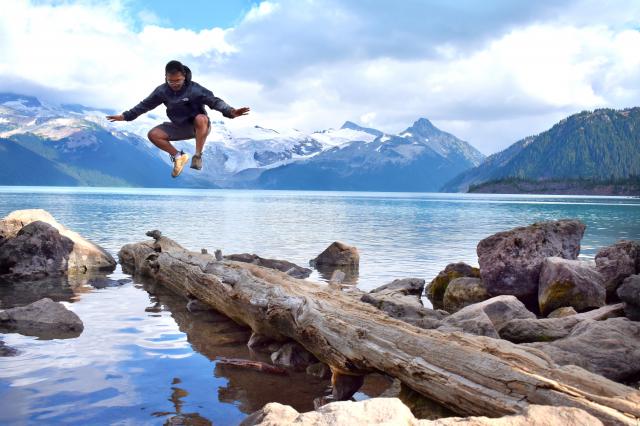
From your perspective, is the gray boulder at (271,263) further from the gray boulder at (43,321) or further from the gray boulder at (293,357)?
the gray boulder at (293,357)

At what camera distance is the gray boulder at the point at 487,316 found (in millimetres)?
11715

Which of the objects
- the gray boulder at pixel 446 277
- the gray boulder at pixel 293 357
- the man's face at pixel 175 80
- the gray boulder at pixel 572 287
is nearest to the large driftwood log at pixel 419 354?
the gray boulder at pixel 293 357

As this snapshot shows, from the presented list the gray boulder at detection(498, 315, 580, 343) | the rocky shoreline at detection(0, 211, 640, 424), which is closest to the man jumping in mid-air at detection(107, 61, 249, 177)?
the rocky shoreline at detection(0, 211, 640, 424)

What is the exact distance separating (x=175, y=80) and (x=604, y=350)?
9098 mm

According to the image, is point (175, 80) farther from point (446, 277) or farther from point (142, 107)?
point (446, 277)

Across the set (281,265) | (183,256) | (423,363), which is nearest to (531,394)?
(423,363)

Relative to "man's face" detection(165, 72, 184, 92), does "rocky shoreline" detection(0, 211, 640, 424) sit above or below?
below

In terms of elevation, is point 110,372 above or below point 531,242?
below

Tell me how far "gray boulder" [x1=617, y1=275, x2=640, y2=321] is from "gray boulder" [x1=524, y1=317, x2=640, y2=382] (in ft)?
5.52

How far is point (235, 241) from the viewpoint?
42.0 meters

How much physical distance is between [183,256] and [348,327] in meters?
10.3

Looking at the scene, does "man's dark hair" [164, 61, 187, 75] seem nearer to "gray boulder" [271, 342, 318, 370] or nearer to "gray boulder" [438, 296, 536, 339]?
"gray boulder" [271, 342, 318, 370]

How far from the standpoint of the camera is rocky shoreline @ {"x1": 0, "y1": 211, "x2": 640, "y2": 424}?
269 inches

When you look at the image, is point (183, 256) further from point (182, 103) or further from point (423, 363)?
point (423, 363)
